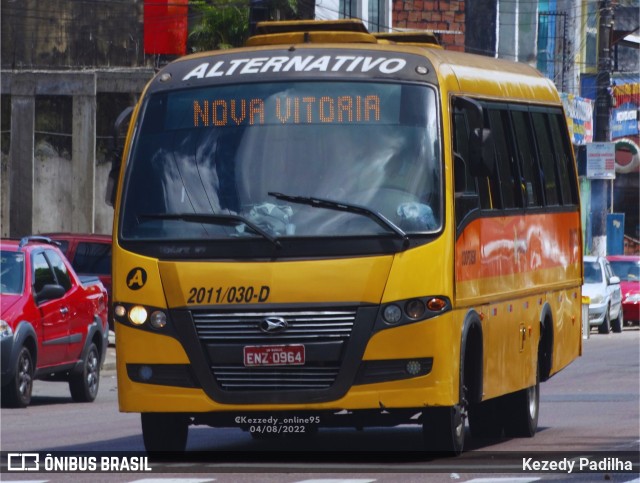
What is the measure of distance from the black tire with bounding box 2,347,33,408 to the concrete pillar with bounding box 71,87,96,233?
2118 centimetres

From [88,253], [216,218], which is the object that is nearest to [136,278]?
[216,218]

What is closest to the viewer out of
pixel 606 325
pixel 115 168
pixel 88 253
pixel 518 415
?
pixel 115 168

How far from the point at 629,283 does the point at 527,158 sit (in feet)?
92.8

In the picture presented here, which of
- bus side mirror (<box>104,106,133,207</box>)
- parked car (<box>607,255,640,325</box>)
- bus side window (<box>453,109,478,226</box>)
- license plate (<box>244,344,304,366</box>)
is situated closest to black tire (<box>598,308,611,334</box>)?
parked car (<box>607,255,640,325</box>)

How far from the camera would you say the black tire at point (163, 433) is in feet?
38.7

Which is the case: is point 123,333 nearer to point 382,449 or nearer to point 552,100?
point 382,449

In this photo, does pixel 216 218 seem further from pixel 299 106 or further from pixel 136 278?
pixel 299 106

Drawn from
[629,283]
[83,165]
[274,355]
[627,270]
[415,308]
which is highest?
[415,308]

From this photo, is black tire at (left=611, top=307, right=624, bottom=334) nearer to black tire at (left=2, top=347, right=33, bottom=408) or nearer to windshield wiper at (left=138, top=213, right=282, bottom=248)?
black tire at (left=2, top=347, right=33, bottom=408)

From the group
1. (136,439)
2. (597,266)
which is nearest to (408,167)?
(136,439)

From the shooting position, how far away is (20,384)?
18.3 metres

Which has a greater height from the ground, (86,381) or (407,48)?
(407,48)

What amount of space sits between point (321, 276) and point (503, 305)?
99.8 inches

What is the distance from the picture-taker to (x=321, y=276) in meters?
11.1
